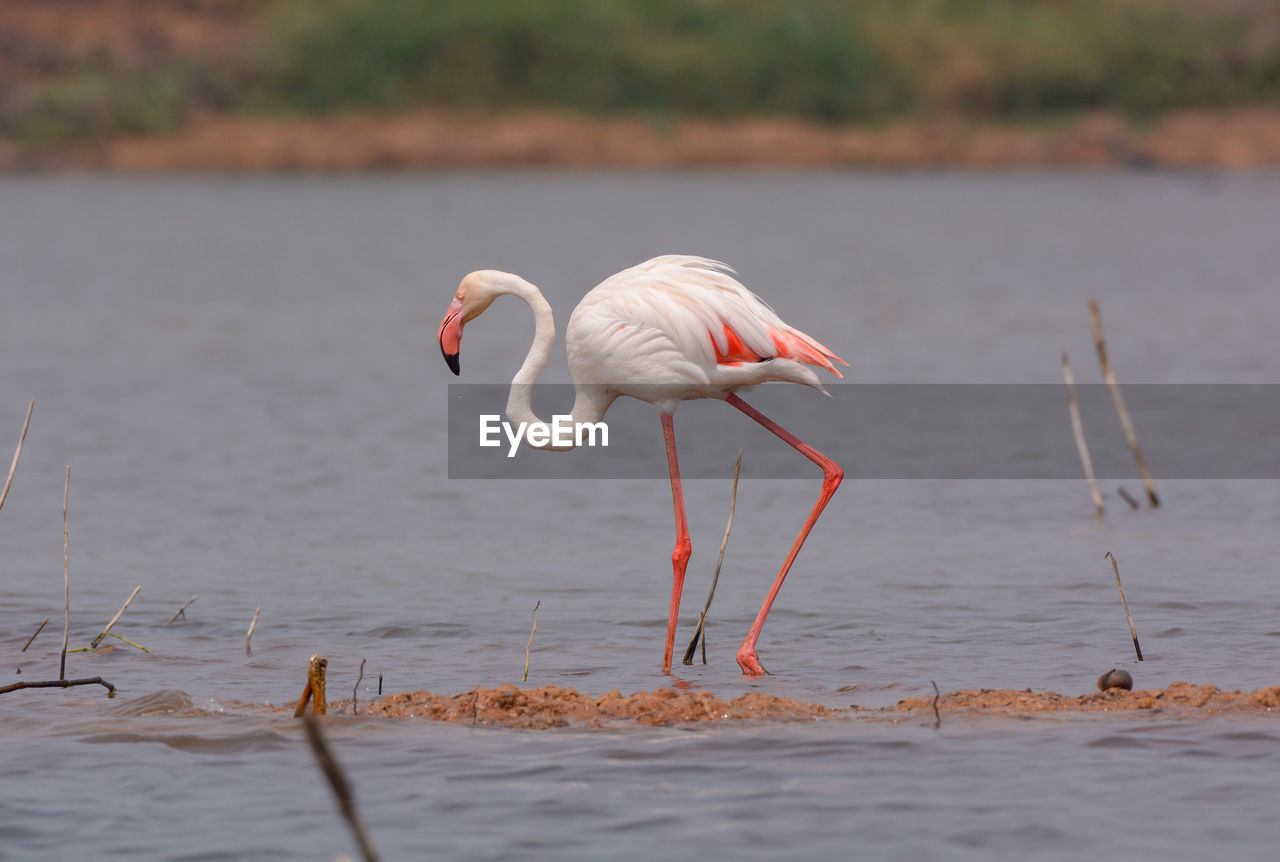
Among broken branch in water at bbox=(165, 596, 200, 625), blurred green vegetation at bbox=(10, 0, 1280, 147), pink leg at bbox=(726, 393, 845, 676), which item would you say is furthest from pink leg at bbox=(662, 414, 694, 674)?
blurred green vegetation at bbox=(10, 0, 1280, 147)

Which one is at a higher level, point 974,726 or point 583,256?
point 583,256

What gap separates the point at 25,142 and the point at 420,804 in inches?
1858

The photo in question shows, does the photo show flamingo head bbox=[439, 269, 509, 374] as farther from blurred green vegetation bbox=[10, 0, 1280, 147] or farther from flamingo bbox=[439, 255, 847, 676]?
blurred green vegetation bbox=[10, 0, 1280, 147]

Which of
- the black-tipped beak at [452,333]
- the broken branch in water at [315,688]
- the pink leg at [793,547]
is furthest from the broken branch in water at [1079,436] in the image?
the broken branch in water at [315,688]

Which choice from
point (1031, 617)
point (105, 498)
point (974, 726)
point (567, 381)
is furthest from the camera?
point (567, 381)

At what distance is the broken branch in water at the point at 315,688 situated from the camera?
5.98 m

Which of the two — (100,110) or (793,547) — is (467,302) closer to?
(793,547)

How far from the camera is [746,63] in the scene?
51.0 metres

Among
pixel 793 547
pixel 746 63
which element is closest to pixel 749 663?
pixel 793 547

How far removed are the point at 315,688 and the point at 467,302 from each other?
70.5 inches

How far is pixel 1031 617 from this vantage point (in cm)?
809

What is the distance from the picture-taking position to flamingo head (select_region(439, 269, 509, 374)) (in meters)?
6.98

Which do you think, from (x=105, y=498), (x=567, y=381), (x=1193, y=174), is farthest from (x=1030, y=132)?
(x=105, y=498)

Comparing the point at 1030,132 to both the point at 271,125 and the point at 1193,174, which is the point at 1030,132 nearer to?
the point at 1193,174
